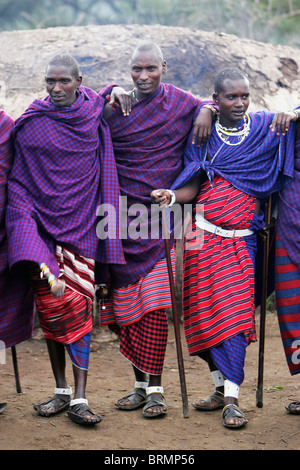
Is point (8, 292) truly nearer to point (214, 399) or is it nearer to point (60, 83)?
point (60, 83)

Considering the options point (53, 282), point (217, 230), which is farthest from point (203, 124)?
point (53, 282)

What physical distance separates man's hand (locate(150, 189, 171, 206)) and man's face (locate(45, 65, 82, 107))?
0.79m

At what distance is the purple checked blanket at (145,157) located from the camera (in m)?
4.18

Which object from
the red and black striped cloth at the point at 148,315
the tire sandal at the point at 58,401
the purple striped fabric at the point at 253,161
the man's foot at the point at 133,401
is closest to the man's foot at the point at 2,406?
the tire sandal at the point at 58,401

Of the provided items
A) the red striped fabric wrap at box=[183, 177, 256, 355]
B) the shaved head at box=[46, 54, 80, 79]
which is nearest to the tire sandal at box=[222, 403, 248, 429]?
the red striped fabric wrap at box=[183, 177, 256, 355]

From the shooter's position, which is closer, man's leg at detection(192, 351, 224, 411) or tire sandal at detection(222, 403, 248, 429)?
tire sandal at detection(222, 403, 248, 429)

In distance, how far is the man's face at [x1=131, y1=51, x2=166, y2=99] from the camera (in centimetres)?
414

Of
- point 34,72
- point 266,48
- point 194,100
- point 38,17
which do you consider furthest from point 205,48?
point 38,17

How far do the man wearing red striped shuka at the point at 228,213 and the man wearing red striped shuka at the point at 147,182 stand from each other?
6.5 inches

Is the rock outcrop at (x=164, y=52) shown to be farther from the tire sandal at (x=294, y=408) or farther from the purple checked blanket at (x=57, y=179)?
the tire sandal at (x=294, y=408)

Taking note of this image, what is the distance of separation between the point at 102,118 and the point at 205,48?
3393 mm

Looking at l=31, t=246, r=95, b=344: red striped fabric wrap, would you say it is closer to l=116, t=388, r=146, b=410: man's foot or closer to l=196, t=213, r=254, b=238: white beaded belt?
l=116, t=388, r=146, b=410: man's foot

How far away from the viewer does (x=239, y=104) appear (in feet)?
13.4

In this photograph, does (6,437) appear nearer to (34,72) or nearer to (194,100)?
(194,100)
